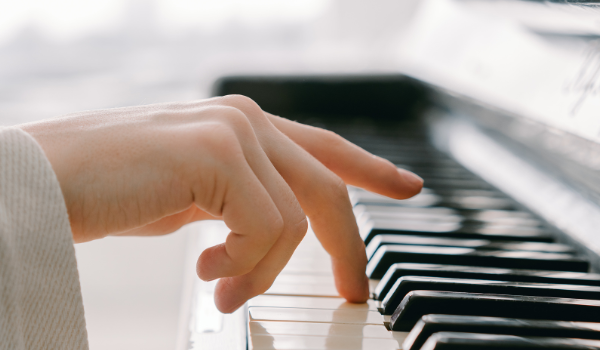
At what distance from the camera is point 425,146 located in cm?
131

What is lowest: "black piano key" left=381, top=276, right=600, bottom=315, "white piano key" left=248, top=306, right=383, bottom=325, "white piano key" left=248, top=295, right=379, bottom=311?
"white piano key" left=248, top=306, right=383, bottom=325

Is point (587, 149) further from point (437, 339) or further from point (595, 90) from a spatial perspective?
point (437, 339)

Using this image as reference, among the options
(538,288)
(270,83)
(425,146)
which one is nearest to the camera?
(538,288)

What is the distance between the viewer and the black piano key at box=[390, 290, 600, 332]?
0.55 m

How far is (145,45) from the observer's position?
142 inches

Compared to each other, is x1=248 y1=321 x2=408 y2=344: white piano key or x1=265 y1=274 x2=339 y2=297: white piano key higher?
x1=265 y1=274 x2=339 y2=297: white piano key

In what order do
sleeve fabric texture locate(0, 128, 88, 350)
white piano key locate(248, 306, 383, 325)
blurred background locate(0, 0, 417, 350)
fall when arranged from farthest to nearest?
1. blurred background locate(0, 0, 417, 350)
2. white piano key locate(248, 306, 383, 325)
3. sleeve fabric texture locate(0, 128, 88, 350)

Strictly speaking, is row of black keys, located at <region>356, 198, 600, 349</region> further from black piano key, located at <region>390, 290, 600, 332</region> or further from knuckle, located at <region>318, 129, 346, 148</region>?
knuckle, located at <region>318, 129, 346, 148</region>

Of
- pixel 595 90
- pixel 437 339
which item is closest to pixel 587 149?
pixel 595 90

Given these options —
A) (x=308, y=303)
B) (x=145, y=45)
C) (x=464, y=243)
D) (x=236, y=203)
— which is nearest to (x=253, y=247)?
(x=236, y=203)

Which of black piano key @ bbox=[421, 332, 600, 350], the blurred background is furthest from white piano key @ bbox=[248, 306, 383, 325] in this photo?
the blurred background

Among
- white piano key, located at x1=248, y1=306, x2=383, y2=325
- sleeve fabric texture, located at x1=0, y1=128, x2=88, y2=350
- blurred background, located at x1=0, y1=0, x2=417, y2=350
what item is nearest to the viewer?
sleeve fabric texture, located at x1=0, y1=128, x2=88, y2=350

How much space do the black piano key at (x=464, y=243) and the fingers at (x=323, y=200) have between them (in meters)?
0.11

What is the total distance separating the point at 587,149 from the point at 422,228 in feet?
0.82
